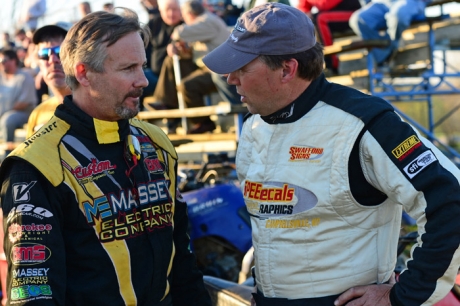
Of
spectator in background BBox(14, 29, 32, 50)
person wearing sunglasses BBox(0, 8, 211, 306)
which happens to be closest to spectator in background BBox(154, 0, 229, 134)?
person wearing sunglasses BBox(0, 8, 211, 306)

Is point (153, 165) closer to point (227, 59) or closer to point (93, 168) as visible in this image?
point (93, 168)

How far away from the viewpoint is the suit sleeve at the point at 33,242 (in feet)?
6.66

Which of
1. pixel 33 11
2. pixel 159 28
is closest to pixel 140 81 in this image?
pixel 159 28

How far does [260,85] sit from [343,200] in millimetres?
514

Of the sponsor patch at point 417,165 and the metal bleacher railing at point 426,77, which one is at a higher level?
the sponsor patch at point 417,165

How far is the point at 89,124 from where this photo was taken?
229 centimetres

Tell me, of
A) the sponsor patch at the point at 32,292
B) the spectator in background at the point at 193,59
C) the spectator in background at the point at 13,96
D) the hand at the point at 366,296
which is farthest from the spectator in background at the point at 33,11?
the hand at the point at 366,296

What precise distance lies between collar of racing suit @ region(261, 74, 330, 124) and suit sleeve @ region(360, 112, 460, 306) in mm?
272

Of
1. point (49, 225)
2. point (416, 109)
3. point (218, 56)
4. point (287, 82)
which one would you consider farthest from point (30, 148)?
point (416, 109)

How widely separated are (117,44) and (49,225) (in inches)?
28.4

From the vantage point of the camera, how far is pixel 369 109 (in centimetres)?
206

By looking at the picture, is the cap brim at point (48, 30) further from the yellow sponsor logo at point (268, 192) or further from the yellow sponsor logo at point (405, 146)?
the yellow sponsor logo at point (405, 146)

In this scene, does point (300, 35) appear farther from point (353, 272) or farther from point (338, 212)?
point (353, 272)

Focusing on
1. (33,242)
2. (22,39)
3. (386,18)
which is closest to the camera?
(33,242)
